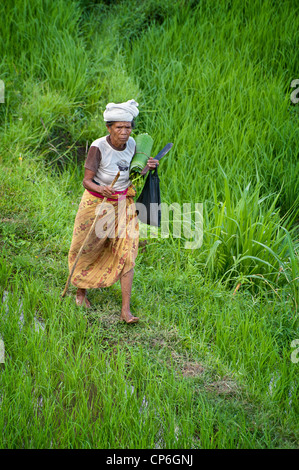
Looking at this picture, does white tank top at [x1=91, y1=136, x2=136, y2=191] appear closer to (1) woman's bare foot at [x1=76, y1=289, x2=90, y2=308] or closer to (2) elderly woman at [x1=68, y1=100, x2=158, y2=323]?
(2) elderly woman at [x1=68, y1=100, x2=158, y2=323]

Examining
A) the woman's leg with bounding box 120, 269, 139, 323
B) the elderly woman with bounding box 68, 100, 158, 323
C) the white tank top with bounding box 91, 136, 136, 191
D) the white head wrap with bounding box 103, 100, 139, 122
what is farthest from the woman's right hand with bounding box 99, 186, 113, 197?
the woman's leg with bounding box 120, 269, 139, 323

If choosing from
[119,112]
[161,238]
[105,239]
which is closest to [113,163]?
[119,112]

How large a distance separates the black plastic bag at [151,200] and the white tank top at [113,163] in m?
0.14

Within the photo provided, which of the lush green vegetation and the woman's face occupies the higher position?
the woman's face

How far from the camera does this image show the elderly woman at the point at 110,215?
A: 315cm

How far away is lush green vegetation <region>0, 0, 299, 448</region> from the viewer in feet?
8.93

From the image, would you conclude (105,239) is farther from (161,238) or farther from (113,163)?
(161,238)

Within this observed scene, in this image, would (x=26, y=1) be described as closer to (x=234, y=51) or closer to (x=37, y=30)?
(x=37, y=30)

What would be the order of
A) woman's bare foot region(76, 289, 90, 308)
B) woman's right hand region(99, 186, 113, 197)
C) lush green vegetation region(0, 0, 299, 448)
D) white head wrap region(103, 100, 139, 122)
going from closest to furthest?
lush green vegetation region(0, 0, 299, 448) < white head wrap region(103, 100, 139, 122) < woman's right hand region(99, 186, 113, 197) < woman's bare foot region(76, 289, 90, 308)

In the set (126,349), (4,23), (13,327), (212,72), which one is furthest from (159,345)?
(4,23)

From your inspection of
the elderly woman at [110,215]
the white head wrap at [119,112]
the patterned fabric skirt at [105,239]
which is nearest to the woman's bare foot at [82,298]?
the elderly woman at [110,215]

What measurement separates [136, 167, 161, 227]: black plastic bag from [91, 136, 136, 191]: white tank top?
0.47ft

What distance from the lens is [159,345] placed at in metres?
3.27

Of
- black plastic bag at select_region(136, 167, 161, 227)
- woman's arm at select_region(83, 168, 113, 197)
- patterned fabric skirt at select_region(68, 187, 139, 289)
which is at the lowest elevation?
patterned fabric skirt at select_region(68, 187, 139, 289)
